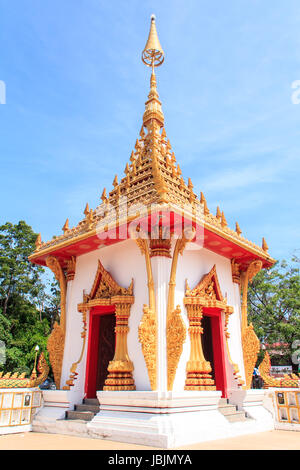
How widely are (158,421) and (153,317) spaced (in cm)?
188

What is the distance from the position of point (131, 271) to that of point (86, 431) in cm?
330

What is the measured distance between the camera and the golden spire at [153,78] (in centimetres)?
1128

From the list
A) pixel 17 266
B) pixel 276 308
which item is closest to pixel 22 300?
pixel 17 266

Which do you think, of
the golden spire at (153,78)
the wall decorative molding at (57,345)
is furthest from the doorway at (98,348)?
the golden spire at (153,78)

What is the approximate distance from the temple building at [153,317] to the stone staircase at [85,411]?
0.04 meters

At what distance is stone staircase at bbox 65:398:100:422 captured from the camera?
24.7 feet

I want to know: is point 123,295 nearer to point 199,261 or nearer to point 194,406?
point 199,261

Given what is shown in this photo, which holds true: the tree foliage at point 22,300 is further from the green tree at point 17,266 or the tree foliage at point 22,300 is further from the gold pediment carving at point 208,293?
the gold pediment carving at point 208,293

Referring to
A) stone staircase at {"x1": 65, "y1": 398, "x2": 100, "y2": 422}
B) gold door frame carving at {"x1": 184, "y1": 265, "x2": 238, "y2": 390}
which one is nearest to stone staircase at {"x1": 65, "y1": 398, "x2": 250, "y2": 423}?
stone staircase at {"x1": 65, "y1": 398, "x2": 100, "y2": 422}

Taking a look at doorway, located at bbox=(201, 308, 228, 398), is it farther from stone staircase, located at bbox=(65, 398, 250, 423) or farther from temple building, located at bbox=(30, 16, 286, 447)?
stone staircase, located at bbox=(65, 398, 250, 423)

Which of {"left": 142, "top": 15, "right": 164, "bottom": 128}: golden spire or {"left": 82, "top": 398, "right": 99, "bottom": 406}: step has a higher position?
{"left": 142, "top": 15, "right": 164, "bottom": 128}: golden spire

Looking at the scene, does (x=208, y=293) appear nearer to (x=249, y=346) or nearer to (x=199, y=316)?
(x=199, y=316)

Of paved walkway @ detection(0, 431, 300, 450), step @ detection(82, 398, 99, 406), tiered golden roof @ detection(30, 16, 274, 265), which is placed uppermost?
tiered golden roof @ detection(30, 16, 274, 265)

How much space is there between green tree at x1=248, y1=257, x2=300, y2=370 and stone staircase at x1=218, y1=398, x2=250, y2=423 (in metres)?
11.8
